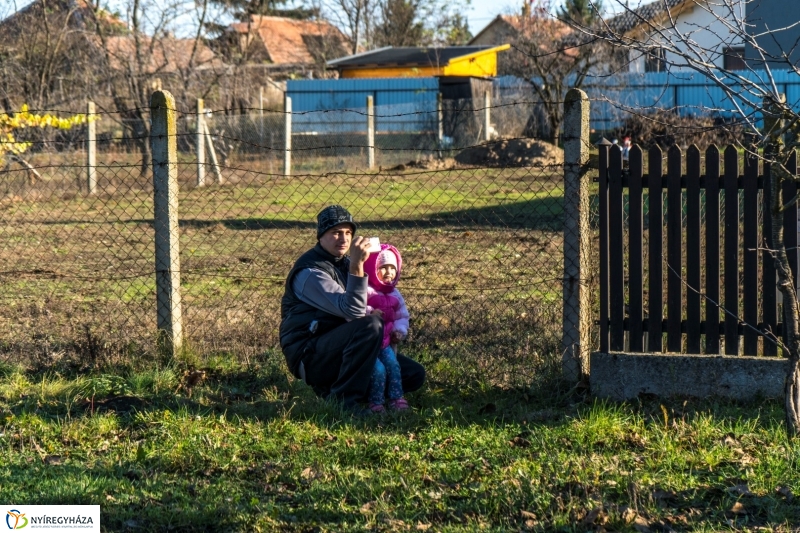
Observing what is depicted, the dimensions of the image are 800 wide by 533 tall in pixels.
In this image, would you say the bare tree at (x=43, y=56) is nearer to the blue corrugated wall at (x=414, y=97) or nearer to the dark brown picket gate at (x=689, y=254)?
the blue corrugated wall at (x=414, y=97)

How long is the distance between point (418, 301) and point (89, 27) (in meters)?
18.7

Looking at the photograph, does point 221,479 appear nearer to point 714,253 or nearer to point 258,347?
point 258,347

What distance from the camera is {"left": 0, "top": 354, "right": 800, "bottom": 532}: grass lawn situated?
3.82 meters

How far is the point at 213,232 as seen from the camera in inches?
513

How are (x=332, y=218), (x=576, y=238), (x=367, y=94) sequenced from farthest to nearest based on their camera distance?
(x=367, y=94)
(x=576, y=238)
(x=332, y=218)

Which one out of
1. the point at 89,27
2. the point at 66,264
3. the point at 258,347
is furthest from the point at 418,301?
the point at 89,27

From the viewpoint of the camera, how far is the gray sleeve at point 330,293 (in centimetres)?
518

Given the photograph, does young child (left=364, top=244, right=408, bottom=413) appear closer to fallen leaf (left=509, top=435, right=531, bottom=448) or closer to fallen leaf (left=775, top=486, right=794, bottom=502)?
fallen leaf (left=509, top=435, right=531, bottom=448)

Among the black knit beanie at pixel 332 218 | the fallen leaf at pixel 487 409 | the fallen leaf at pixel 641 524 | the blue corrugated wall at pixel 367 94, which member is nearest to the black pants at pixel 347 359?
the black knit beanie at pixel 332 218

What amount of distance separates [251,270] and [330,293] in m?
4.82

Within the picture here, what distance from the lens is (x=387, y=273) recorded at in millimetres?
5449

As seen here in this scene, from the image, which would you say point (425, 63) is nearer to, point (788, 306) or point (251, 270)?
point (251, 270)

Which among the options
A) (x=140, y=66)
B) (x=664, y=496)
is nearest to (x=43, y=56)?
(x=140, y=66)

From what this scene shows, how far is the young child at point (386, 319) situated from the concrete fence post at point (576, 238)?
1037 mm
